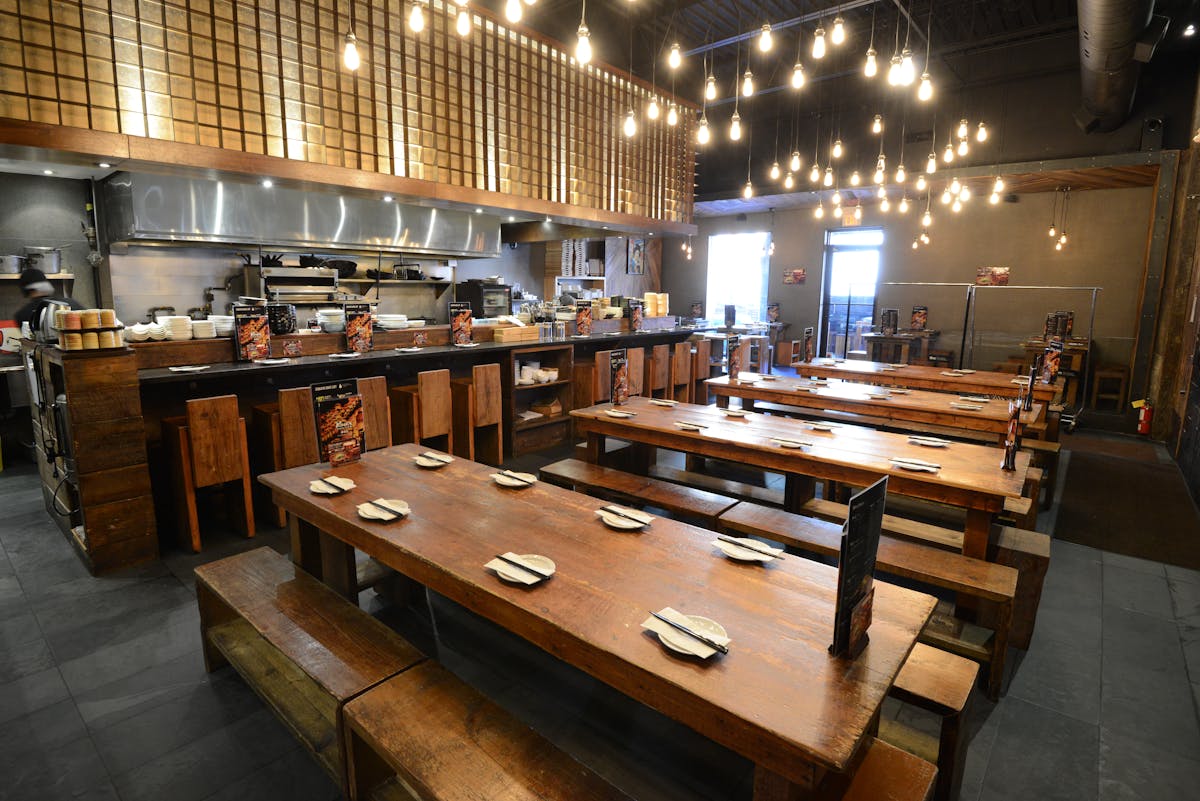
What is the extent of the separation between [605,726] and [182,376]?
3.19 m

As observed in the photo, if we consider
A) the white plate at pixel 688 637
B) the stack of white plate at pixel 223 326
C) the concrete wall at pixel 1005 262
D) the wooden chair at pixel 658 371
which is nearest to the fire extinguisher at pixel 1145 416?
the concrete wall at pixel 1005 262

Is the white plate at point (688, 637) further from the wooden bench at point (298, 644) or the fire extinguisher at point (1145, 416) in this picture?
the fire extinguisher at point (1145, 416)

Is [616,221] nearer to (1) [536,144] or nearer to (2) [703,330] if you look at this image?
(1) [536,144]

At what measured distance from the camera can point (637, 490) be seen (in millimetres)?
3758

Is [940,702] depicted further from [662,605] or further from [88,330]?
[88,330]

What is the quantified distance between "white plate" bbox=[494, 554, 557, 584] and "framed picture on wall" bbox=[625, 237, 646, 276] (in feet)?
41.6

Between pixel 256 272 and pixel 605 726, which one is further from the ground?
pixel 256 272

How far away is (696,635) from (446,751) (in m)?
0.72

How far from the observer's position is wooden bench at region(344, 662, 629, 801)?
149cm

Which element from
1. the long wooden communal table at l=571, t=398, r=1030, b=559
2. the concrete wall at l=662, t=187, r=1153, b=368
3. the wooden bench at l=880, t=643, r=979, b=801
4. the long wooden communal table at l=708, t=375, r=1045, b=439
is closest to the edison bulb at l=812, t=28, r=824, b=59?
the long wooden communal table at l=571, t=398, r=1030, b=559

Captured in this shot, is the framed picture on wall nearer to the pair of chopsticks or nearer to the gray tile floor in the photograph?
the gray tile floor

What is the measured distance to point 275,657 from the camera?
7.92ft

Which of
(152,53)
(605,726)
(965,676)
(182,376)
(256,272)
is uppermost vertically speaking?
(152,53)

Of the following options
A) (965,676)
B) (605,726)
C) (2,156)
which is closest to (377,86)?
(2,156)
